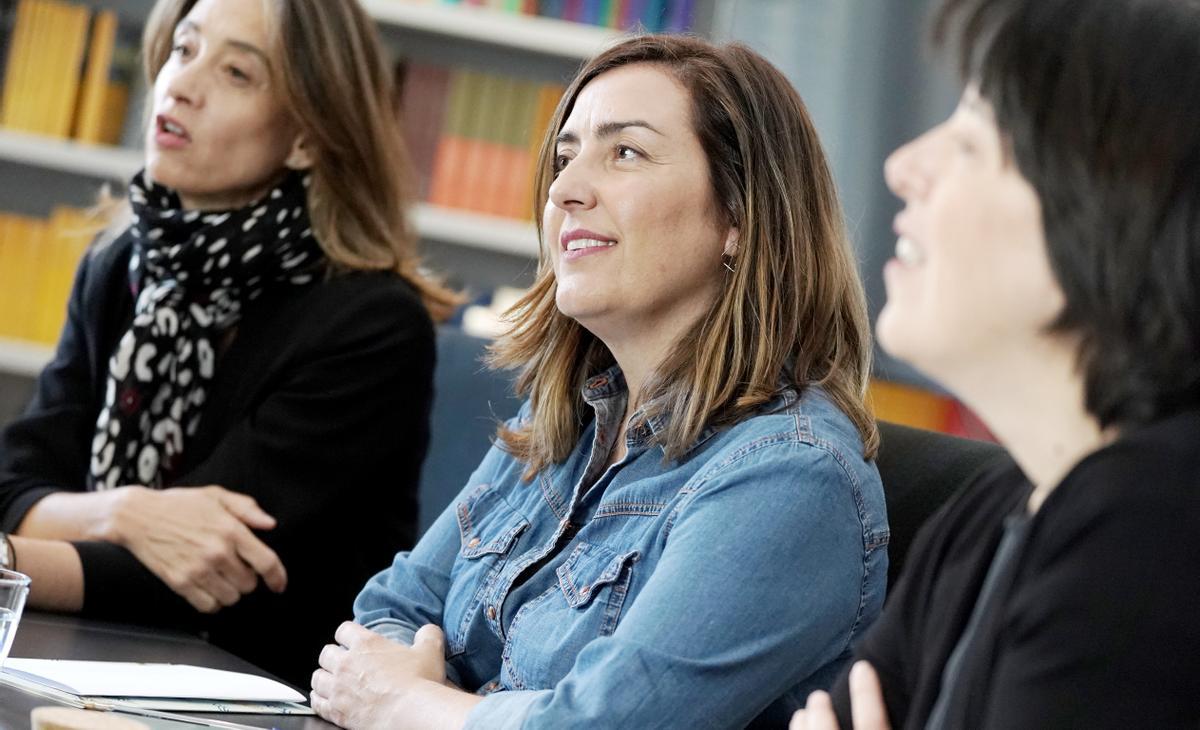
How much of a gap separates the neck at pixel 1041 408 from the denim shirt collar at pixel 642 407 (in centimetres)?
51

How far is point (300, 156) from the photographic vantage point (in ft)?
7.74

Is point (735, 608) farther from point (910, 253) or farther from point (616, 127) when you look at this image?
point (616, 127)

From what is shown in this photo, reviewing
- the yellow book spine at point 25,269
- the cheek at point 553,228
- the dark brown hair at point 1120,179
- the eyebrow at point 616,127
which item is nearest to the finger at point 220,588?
the cheek at point 553,228

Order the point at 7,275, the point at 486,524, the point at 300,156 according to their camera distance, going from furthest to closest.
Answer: the point at 7,275, the point at 300,156, the point at 486,524

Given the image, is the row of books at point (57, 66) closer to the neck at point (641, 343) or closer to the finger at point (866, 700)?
the neck at point (641, 343)

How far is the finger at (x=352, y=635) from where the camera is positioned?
5.02ft

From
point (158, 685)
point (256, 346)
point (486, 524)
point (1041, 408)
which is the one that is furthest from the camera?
point (256, 346)

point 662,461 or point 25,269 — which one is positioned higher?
point 662,461

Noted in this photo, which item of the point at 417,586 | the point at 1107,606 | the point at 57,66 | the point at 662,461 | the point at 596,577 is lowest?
the point at 417,586

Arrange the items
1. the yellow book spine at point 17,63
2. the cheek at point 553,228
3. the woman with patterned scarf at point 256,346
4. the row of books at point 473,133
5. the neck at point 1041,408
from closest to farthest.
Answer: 1. the neck at point 1041,408
2. the cheek at point 553,228
3. the woman with patterned scarf at point 256,346
4. the yellow book spine at point 17,63
5. the row of books at point 473,133

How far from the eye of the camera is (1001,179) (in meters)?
0.90

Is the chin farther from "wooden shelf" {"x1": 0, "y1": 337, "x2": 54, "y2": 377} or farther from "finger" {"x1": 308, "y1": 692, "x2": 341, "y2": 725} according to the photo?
"wooden shelf" {"x1": 0, "y1": 337, "x2": 54, "y2": 377}

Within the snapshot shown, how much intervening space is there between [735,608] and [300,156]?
4.43 ft

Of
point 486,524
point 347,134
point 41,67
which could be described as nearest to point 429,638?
point 486,524
